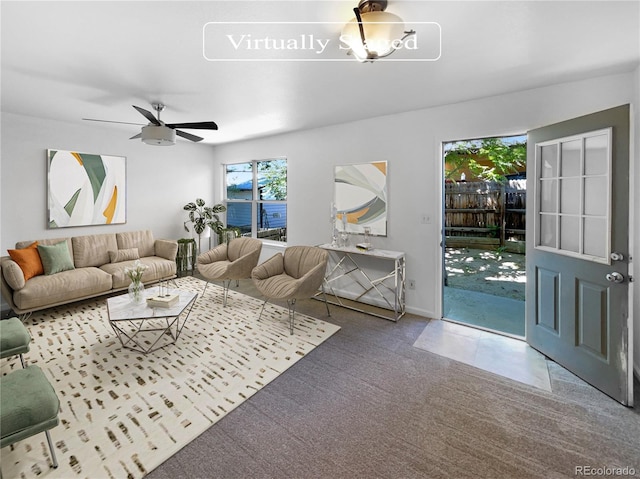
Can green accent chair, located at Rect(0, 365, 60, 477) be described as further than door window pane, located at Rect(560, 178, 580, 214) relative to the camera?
No

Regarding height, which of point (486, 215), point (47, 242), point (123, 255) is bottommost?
point (123, 255)

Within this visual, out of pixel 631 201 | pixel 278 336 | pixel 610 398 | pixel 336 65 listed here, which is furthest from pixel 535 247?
pixel 278 336

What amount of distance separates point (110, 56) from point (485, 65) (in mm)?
2962

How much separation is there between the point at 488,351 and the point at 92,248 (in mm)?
5240

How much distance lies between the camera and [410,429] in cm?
185

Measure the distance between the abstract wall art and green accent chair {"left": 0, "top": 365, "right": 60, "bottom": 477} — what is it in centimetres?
343

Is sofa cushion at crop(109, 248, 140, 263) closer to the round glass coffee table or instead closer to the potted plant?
the potted plant

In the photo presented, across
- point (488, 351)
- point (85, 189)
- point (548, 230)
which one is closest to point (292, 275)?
point (488, 351)

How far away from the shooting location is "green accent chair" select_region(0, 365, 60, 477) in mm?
1355

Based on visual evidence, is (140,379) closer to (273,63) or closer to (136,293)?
(136,293)

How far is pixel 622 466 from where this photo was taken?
1.59 meters

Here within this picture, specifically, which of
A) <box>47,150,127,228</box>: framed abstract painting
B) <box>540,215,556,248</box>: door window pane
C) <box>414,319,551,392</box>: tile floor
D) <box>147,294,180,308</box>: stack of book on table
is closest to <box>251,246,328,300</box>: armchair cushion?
<box>147,294,180,308</box>: stack of book on table

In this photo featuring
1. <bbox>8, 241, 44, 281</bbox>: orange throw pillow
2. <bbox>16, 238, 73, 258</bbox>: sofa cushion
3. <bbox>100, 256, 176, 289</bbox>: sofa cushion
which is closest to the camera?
<bbox>8, 241, 44, 281</bbox>: orange throw pillow

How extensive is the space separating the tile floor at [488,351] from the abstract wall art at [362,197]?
1438 millimetres
